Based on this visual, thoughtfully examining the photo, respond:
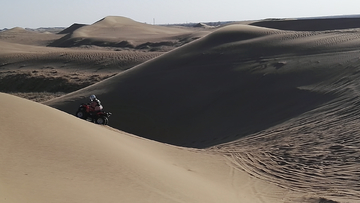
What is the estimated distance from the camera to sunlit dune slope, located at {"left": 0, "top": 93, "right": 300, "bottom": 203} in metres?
5.03

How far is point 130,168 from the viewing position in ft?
20.7

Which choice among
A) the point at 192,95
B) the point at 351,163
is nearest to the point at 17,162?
the point at 351,163

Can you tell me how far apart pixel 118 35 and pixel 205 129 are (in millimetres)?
55253

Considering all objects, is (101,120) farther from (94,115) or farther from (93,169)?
(93,169)

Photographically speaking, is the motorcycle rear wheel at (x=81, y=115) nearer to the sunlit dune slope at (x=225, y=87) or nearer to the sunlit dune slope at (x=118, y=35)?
the sunlit dune slope at (x=225, y=87)

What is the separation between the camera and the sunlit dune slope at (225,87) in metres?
13.0

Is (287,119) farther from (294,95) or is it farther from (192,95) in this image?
(192,95)

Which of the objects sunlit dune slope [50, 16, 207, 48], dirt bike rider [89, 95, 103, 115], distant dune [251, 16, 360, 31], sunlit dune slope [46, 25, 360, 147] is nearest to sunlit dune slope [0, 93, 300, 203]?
dirt bike rider [89, 95, 103, 115]

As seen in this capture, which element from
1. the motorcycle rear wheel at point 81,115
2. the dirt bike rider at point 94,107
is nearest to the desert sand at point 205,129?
the dirt bike rider at point 94,107

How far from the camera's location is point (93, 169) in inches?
233

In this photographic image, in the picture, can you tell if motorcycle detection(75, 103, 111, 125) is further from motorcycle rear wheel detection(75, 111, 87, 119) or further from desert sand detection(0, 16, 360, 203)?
desert sand detection(0, 16, 360, 203)

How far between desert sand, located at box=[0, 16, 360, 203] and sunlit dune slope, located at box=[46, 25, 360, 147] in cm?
5

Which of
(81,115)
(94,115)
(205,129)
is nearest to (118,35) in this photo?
(205,129)

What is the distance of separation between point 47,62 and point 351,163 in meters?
28.8
